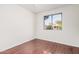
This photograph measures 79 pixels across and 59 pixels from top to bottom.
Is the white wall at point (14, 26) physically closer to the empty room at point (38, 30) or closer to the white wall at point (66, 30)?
the empty room at point (38, 30)

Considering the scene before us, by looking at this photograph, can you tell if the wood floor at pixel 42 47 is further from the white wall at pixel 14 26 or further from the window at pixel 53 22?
the window at pixel 53 22

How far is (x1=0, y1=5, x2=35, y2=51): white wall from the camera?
1451 mm

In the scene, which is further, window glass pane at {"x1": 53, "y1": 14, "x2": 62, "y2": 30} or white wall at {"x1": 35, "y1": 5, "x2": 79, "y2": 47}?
white wall at {"x1": 35, "y1": 5, "x2": 79, "y2": 47}

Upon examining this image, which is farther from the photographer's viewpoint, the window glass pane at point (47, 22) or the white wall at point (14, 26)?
the window glass pane at point (47, 22)

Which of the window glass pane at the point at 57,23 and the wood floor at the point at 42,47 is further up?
the window glass pane at the point at 57,23

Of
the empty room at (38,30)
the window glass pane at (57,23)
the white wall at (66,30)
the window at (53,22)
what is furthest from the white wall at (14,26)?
the window glass pane at (57,23)

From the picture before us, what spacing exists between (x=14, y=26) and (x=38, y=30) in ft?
1.52

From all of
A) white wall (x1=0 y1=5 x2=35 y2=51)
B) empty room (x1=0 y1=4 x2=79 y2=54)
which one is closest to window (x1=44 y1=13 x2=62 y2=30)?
empty room (x1=0 y1=4 x2=79 y2=54)

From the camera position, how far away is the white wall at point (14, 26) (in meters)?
1.45

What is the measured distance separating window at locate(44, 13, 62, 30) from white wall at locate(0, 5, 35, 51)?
0.28 metres

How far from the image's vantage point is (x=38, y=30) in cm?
162

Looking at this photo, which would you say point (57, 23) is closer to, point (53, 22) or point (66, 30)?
point (53, 22)

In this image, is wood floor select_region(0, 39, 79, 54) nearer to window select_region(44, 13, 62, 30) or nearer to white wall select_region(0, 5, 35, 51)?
white wall select_region(0, 5, 35, 51)

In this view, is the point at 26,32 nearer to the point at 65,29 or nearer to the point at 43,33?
the point at 43,33
